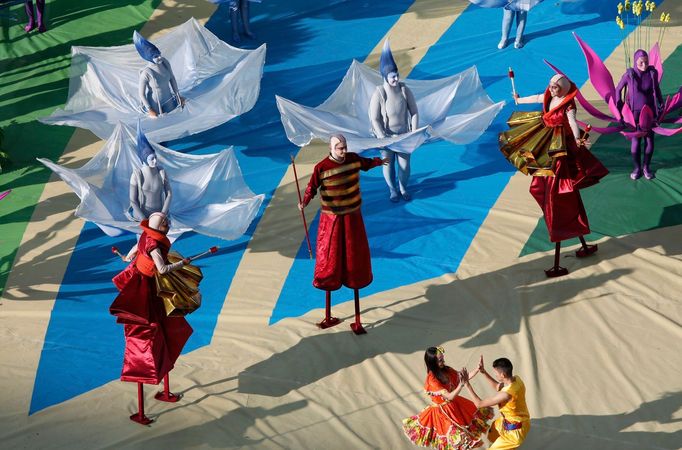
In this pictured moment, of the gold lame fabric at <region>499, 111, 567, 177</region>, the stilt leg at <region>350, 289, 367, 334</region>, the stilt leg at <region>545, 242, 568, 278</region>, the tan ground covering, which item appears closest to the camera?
the tan ground covering

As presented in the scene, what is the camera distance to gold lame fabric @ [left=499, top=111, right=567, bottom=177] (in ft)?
25.2

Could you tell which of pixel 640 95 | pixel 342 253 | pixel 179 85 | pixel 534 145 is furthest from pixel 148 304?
pixel 640 95

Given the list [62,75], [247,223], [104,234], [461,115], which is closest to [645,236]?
[461,115]

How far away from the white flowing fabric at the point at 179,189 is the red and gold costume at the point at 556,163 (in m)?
2.06

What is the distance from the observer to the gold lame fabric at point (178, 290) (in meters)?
6.54

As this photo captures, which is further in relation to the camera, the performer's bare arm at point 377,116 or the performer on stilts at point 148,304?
the performer's bare arm at point 377,116

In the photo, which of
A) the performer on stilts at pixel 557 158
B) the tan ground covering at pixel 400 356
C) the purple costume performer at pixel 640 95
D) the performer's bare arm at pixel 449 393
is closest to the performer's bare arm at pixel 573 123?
the performer on stilts at pixel 557 158

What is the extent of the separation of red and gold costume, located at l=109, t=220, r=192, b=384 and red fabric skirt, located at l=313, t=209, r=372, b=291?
118cm

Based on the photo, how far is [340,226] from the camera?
23.9ft

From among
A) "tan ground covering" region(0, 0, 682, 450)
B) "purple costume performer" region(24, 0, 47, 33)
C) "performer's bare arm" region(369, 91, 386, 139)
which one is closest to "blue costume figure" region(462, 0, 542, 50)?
"performer's bare arm" region(369, 91, 386, 139)

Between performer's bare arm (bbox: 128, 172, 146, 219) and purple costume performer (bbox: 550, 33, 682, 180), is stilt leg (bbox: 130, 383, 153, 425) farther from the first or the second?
purple costume performer (bbox: 550, 33, 682, 180)

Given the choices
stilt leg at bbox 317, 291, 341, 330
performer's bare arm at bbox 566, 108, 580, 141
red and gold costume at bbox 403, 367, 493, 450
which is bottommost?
stilt leg at bbox 317, 291, 341, 330

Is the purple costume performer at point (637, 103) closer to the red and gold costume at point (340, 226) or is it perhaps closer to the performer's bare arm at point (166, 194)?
the red and gold costume at point (340, 226)

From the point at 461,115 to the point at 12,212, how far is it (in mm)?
3907
